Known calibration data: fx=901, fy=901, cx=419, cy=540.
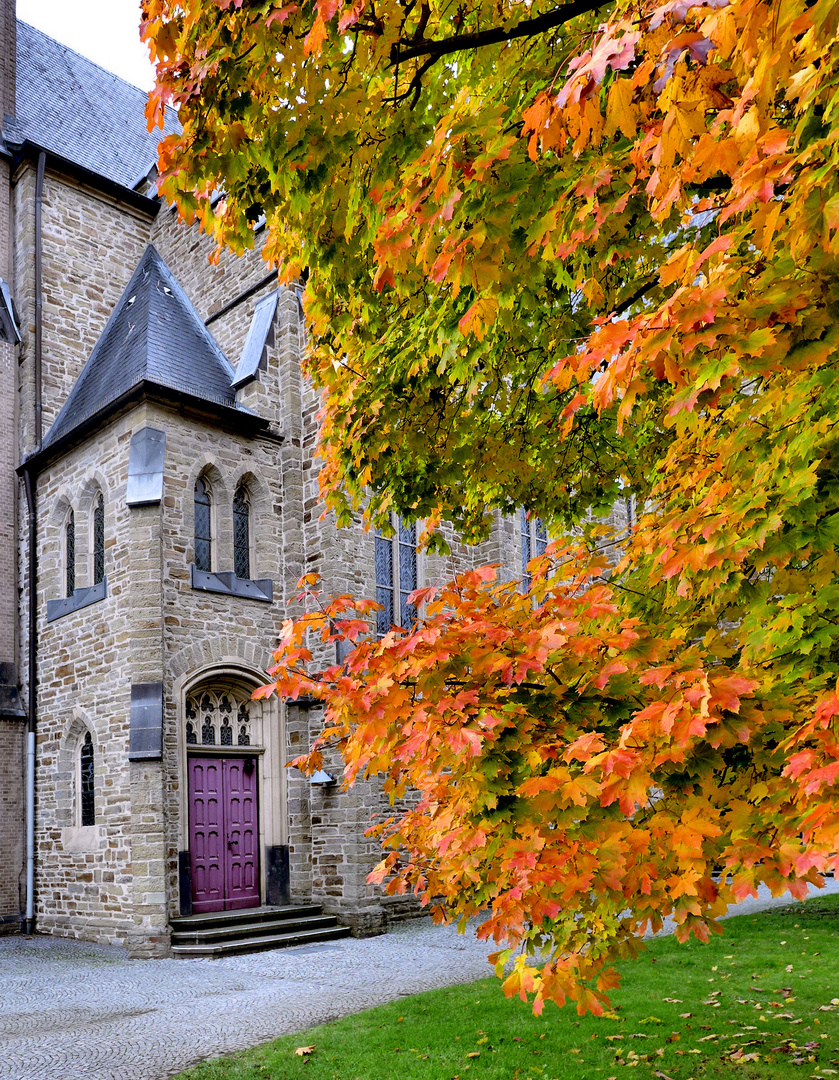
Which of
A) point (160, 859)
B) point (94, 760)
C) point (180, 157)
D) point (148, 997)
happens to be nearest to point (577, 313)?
point (180, 157)

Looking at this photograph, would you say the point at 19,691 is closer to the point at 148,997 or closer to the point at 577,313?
the point at 148,997

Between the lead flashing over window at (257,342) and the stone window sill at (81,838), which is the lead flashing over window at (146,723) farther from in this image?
the lead flashing over window at (257,342)

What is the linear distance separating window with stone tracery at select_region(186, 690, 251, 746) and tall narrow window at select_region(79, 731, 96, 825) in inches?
65.0

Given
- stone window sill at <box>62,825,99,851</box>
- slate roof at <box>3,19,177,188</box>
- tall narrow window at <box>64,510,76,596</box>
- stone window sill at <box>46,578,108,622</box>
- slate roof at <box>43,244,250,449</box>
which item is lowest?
stone window sill at <box>62,825,99,851</box>

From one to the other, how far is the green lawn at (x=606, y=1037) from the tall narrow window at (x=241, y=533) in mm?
7388

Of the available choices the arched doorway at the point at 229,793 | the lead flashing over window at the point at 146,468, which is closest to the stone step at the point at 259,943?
the arched doorway at the point at 229,793

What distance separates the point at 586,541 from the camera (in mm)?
4984

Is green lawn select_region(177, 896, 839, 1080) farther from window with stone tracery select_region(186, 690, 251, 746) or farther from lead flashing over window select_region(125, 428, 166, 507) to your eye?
lead flashing over window select_region(125, 428, 166, 507)

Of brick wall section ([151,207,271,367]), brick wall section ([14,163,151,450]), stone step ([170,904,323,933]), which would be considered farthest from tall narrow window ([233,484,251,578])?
stone step ([170,904,323,933])

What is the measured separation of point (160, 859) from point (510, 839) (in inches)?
373

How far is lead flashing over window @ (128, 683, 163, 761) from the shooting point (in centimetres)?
1174

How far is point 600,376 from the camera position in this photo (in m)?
3.85

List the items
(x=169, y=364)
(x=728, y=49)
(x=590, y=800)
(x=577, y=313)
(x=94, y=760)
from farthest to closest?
(x=169, y=364), (x=94, y=760), (x=577, y=313), (x=590, y=800), (x=728, y=49)

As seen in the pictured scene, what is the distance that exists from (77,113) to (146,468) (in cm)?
1097
